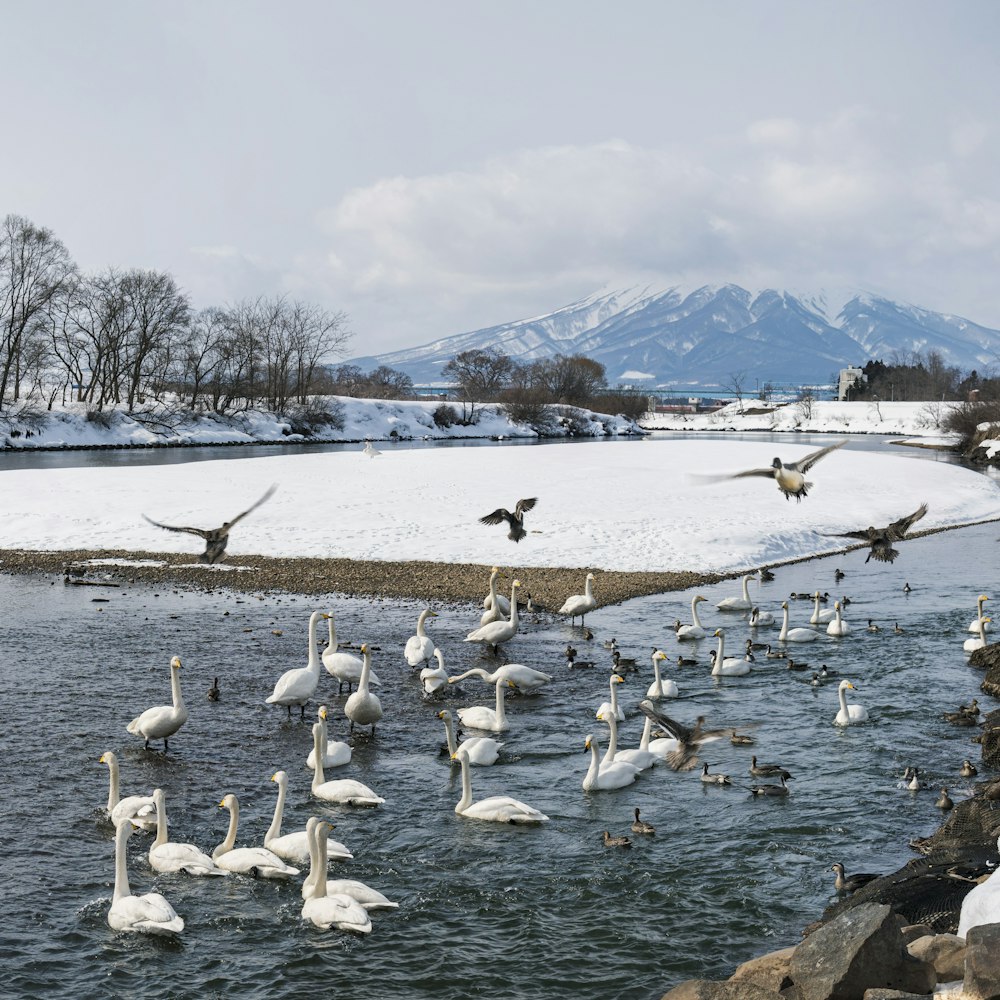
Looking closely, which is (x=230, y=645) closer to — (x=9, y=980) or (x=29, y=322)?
(x=9, y=980)

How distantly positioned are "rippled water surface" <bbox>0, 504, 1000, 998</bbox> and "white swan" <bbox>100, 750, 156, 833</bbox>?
0.72 ft

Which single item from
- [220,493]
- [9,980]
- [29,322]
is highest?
[29,322]

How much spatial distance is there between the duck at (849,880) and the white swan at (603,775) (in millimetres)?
3197

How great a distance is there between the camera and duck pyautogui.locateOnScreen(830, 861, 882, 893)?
10109 mm

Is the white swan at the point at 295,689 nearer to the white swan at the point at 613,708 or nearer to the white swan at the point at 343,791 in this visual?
the white swan at the point at 343,791

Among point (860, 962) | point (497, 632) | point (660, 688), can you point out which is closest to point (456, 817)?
point (660, 688)

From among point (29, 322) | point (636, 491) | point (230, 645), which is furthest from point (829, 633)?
point (29, 322)

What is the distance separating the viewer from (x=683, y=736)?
12.8m

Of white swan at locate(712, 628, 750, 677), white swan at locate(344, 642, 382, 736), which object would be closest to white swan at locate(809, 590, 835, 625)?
white swan at locate(712, 628, 750, 677)

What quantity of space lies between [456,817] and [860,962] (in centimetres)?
578

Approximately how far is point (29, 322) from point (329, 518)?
6608 centimetres

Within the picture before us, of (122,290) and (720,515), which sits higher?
(122,290)

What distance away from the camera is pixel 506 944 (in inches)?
367

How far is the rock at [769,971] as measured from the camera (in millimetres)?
7891
